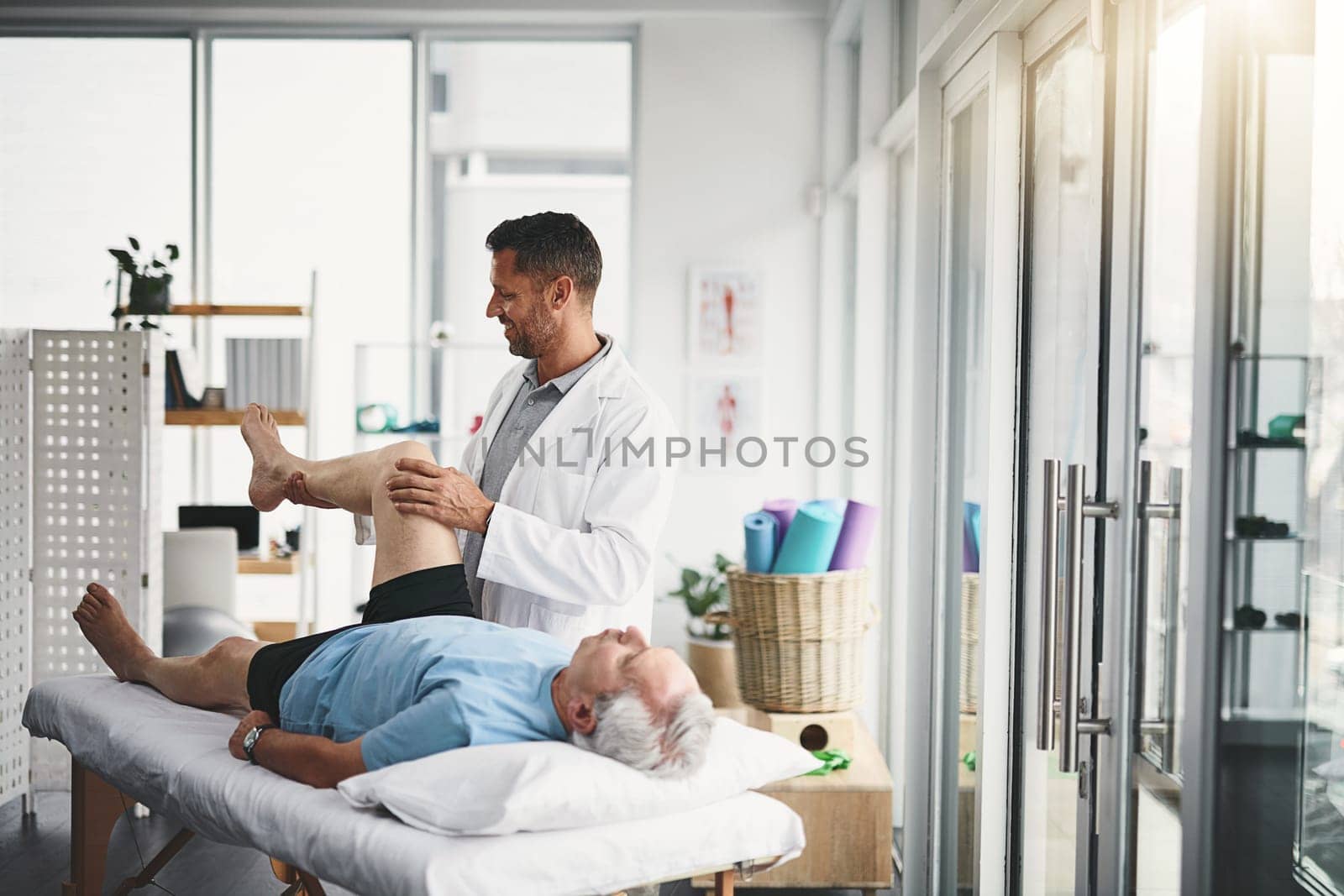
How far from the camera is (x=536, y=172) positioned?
15.7ft

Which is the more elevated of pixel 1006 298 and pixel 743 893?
pixel 1006 298

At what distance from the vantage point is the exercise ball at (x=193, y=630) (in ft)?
11.6

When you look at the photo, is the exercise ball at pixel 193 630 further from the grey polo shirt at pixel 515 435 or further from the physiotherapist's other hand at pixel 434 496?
the physiotherapist's other hand at pixel 434 496

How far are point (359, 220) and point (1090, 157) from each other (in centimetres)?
356

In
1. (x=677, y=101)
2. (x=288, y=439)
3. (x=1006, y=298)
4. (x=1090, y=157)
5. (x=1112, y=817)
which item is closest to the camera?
(x=1112, y=817)

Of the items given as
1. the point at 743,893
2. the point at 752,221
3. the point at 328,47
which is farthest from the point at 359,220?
the point at 743,893

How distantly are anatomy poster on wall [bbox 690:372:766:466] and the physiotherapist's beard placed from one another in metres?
2.25

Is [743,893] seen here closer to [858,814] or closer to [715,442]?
[858,814]

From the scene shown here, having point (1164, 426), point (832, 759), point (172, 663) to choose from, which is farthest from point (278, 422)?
point (1164, 426)

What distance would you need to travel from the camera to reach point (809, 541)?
2.89 m

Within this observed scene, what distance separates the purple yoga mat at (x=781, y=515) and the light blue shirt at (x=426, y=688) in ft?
3.74

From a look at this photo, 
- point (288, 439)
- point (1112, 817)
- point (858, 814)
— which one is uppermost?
point (288, 439)

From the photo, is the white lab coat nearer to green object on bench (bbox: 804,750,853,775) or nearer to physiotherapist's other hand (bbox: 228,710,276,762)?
physiotherapist's other hand (bbox: 228,710,276,762)

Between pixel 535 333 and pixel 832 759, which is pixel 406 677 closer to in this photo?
pixel 535 333
